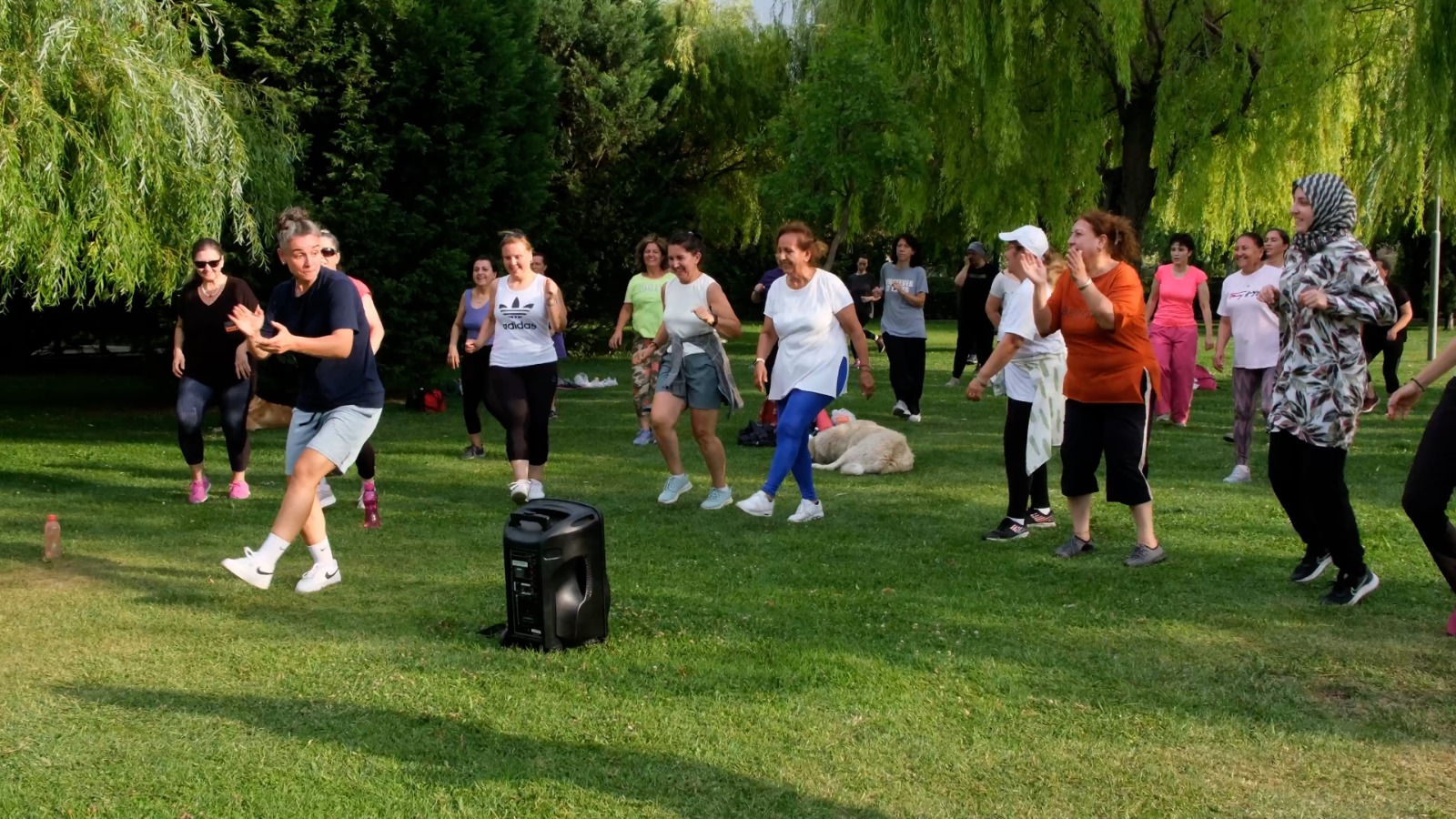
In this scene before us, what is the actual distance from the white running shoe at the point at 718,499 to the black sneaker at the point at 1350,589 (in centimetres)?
417

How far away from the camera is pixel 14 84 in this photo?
10516 mm

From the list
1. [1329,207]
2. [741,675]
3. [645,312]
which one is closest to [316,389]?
[741,675]

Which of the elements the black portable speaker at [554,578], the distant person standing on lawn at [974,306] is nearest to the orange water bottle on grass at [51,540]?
the black portable speaker at [554,578]

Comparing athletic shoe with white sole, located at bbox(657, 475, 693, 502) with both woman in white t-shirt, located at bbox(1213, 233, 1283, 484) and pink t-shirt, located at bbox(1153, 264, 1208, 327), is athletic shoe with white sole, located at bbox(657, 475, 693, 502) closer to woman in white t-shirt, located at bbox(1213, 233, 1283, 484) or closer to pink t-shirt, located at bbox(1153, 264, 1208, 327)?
woman in white t-shirt, located at bbox(1213, 233, 1283, 484)

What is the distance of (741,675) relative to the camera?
18.1 feet

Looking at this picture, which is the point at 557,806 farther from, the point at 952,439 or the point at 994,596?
the point at 952,439

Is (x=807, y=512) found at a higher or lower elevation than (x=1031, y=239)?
lower

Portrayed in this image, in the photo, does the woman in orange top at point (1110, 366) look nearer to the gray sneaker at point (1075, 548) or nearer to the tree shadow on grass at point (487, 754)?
the gray sneaker at point (1075, 548)

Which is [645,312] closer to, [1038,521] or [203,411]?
[203,411]

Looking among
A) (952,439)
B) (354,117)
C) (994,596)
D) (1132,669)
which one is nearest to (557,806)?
(1132,669)

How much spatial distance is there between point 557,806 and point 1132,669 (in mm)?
2587

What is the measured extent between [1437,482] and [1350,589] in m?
1.04

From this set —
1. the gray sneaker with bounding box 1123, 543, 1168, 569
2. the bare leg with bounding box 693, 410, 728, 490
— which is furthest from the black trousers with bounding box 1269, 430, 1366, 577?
the bare leg with bounding box 693, 410, 728, 490

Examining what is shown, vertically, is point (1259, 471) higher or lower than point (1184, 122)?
lower
